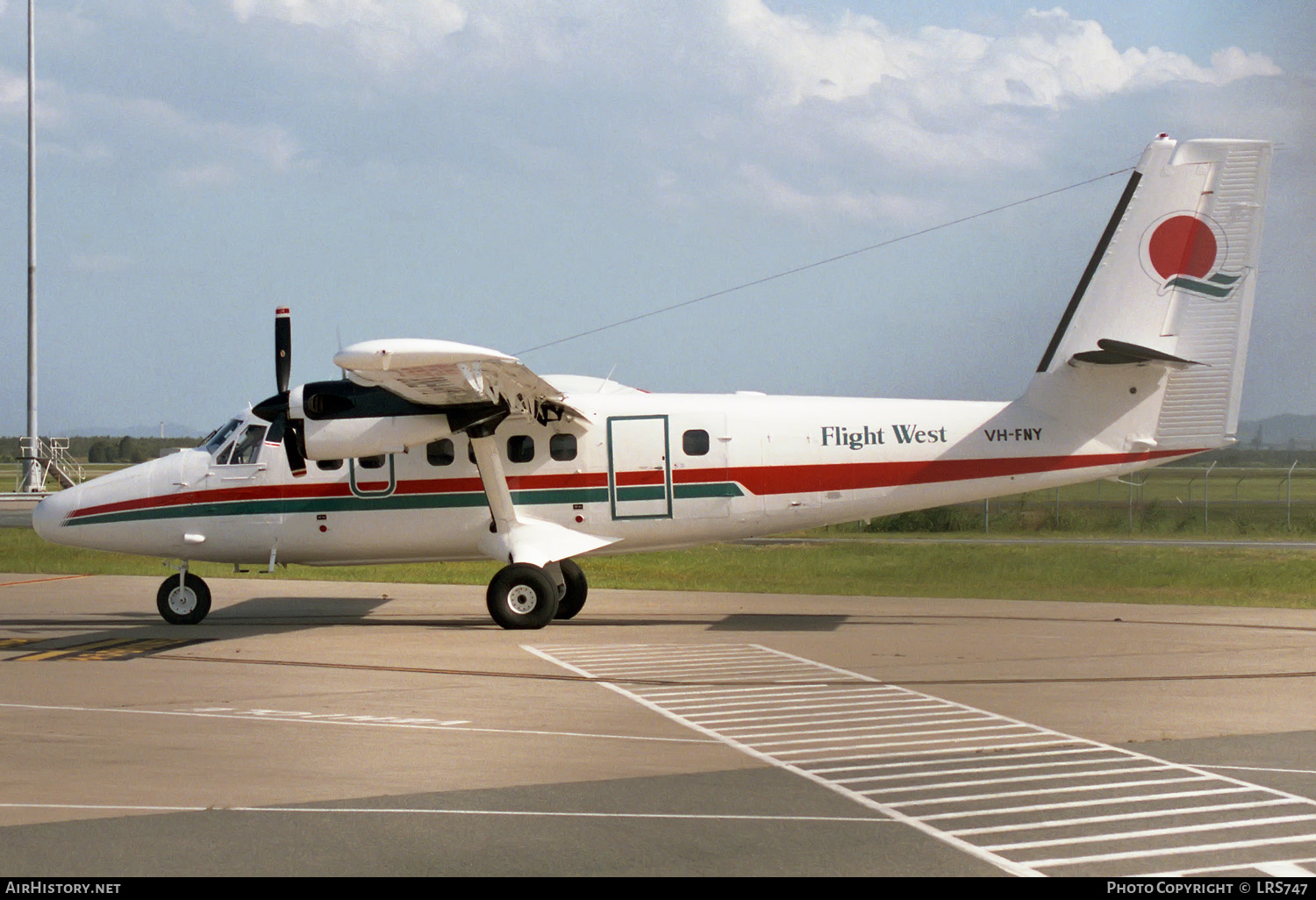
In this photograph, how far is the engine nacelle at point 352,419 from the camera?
15.2 metres

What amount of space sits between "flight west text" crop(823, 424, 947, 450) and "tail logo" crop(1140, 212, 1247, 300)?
346 centimetres

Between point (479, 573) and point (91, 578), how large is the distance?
7589 millimetres

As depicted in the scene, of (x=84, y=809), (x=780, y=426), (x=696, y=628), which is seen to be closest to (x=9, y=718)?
(x=84, y=809)

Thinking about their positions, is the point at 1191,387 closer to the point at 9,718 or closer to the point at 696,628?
the point at 696,628

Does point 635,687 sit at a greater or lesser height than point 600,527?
lesser

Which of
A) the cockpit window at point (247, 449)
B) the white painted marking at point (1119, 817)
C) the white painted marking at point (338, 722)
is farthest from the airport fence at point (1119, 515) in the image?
the white painted marking at point (1119, 817)

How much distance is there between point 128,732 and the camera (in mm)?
9305

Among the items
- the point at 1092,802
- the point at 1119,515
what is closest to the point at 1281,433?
the point at 1119,515

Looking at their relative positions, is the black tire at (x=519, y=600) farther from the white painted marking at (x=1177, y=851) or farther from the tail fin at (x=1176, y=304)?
the white painted marking at (x=1177, y=851)

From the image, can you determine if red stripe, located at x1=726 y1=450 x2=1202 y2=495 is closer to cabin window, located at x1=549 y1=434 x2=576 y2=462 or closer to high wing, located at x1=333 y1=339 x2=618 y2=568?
cabin window, located at x1=549 y1=434 x2=576 y2=462

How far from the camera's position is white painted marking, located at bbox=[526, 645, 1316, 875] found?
6289mm

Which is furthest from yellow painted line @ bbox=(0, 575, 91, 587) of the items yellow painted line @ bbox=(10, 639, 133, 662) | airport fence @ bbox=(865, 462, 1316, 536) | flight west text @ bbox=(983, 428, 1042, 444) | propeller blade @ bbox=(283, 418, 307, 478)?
airport fence @ bbox=(865, 462, 1316, 536)

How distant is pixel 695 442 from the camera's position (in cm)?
1661
